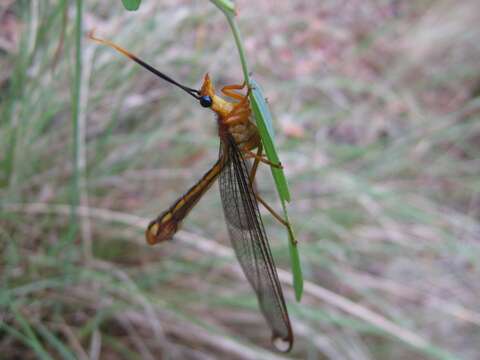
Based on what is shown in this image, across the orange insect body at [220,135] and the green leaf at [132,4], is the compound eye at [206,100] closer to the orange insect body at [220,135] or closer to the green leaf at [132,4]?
the orange insect body at [220,135]

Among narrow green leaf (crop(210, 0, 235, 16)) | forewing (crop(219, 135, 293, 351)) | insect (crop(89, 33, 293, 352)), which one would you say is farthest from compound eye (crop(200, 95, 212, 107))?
narrow green leaf (crop(210, 0, 235, 16))

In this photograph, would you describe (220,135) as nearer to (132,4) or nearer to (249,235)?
(249,235)

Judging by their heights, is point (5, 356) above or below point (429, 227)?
below

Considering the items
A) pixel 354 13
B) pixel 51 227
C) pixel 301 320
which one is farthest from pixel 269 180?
pixel 354 13

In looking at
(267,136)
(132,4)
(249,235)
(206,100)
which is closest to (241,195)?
(249,235)

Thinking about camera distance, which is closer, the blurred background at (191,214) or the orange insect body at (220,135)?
the orange insect body at (220,135)

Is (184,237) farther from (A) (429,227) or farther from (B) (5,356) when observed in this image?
(A) (429,227)

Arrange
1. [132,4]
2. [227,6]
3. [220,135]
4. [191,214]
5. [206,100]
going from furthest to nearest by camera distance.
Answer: [191,214] → [220,135] → [206,100] → [132,4] → [227,6]

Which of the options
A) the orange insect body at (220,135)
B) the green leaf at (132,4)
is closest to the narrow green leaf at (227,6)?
the green leaf at (132,4)
